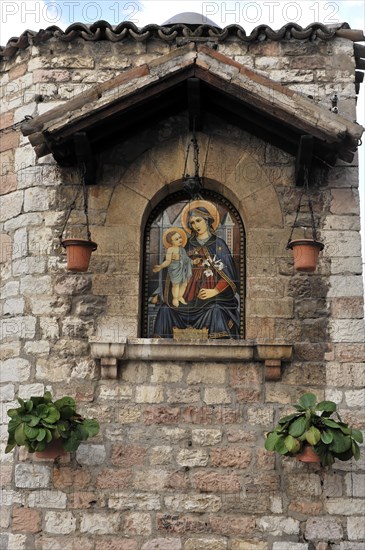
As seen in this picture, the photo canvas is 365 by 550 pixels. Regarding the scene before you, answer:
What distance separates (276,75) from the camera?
25.3ft

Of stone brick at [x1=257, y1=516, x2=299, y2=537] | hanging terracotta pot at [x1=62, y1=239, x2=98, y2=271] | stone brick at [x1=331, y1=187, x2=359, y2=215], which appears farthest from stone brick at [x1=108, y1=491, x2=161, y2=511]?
stone brick at [x1=331, y1=187, x2=359, y2=215]

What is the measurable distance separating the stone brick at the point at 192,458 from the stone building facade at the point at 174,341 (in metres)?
0.02

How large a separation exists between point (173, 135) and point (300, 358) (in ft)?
7.71

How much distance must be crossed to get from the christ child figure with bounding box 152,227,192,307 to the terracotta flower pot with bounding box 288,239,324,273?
1.15 meters

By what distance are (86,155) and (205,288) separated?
158 cm

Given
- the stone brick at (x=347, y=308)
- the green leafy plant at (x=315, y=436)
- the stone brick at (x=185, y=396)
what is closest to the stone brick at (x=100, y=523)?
the stone brick at (x=185, y=396)

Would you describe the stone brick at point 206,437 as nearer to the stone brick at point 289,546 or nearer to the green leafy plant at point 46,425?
the green leafy plant at point 46,425

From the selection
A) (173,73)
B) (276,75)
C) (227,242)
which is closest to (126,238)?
(227,242)

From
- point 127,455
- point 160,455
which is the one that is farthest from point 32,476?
point 160,455

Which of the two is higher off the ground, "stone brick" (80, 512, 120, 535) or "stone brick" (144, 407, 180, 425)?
"stone brick" (144, 407, 180, 425)

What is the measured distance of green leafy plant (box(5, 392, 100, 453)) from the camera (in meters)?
6.38

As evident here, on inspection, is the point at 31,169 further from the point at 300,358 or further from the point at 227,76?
the point at 300,358

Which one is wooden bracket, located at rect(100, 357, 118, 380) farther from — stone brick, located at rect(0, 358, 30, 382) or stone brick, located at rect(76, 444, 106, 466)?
stone brick, located at rect(0, 358, 30, 382)

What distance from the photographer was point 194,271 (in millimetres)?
7410
